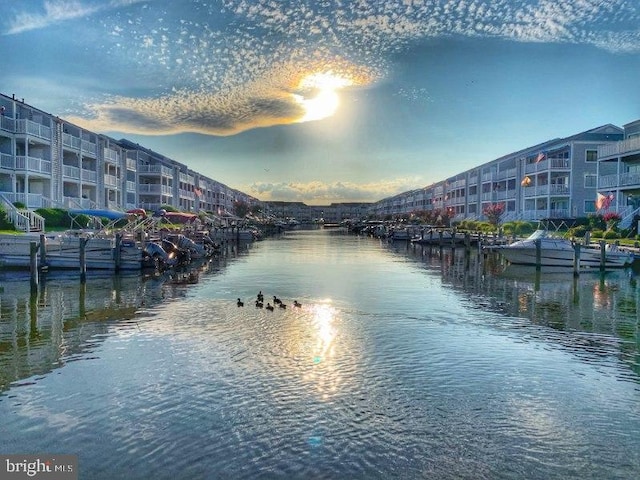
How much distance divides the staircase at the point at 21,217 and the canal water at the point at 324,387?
1576 cm

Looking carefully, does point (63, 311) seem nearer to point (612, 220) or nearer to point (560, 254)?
point (560, 254)

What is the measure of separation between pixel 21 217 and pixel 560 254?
40450mm

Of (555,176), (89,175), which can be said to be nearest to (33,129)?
(89,175)

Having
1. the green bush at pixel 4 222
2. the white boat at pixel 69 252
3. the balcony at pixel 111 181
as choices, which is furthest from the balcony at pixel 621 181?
the balcony at pixel 111 181

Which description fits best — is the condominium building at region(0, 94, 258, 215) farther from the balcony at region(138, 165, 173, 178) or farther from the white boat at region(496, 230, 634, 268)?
the white boat at region(496, 230, 634, 268)

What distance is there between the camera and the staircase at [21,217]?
1618 inches

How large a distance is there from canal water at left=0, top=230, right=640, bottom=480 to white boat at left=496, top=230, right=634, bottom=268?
15.7 meters

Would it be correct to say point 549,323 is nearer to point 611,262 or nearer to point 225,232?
point 611,262

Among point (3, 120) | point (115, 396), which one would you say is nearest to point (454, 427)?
point (115, 396)

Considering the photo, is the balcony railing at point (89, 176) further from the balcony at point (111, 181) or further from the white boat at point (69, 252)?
the white boat at point (69, 252)

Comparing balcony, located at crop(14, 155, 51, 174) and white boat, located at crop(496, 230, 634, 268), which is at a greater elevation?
balcony, located at crop(14, 155, 51, 174)

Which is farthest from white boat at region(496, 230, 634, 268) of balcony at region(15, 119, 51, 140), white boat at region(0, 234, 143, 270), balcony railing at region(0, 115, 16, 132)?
balcony railing at region(0, 115, 16, 132)

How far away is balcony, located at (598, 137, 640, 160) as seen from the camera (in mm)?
52656

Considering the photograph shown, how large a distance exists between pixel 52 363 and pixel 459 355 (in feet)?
38.3
